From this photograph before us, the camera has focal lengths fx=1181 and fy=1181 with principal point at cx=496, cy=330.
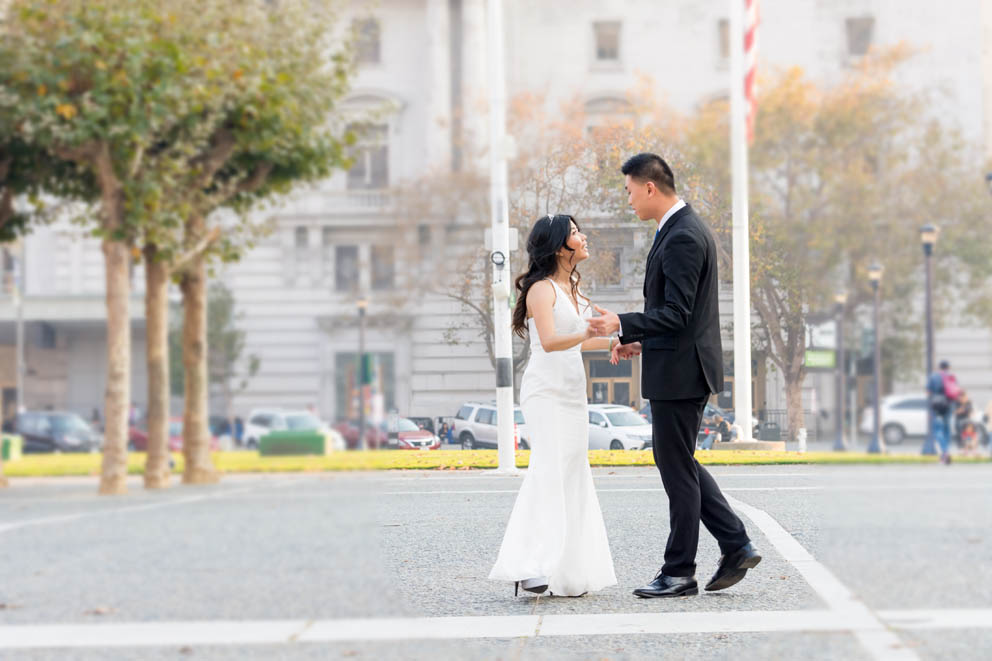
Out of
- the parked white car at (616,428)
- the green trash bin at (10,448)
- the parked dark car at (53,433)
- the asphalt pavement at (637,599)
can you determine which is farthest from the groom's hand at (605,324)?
the parked dark car at (53,433)

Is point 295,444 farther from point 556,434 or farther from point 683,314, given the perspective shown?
point 683,314

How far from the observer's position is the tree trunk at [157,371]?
843 inches

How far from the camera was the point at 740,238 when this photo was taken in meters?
2.60

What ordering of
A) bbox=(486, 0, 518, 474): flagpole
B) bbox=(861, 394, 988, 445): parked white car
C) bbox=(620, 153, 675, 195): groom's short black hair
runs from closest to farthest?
bbox=(486, 0, 518, 474): flagpole → bbox=(620, 153, 675, 195): groom's short black hair → bbox=(861, 394, 988, 445): parked white car

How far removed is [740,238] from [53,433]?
42274mm

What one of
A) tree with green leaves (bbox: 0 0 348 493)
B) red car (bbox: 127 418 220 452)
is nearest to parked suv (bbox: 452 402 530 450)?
tree with green leaves (bbox: 0 0 348 493)

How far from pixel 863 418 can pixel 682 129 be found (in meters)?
40.5

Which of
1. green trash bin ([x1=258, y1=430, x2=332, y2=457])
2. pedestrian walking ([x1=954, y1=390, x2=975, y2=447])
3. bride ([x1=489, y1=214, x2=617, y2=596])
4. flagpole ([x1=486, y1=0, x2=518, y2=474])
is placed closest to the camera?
flagpole ([x1=486, y1=0, x2=518, y2=474])

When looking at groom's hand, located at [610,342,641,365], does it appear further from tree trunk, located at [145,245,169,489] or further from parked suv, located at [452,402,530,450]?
tree trunk, located at [145,245,169,489]

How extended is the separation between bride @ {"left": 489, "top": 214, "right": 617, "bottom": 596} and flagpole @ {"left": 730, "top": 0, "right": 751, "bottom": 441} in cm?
32

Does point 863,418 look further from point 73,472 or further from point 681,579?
point 681,579

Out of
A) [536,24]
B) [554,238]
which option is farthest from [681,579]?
[536,24]

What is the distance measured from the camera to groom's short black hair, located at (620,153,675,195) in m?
2.62

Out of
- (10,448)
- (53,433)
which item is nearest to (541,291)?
(10,448)
